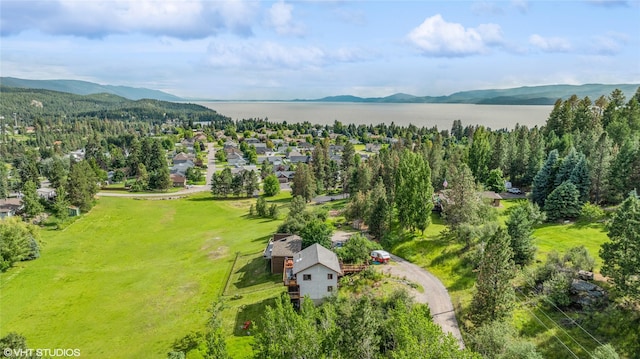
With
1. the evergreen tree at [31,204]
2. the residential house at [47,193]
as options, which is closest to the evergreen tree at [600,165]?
the evergreen tree at [31,204]

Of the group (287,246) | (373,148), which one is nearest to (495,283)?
(287,246)

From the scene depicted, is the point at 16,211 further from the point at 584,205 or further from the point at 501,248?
the point at 584,205

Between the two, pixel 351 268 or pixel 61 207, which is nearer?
pixel 351 268

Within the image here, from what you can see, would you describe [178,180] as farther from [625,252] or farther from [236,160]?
[625,252]

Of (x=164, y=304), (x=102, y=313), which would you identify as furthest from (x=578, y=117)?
(x=102, y=313)

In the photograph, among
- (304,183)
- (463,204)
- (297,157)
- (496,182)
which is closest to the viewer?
(463,204)
